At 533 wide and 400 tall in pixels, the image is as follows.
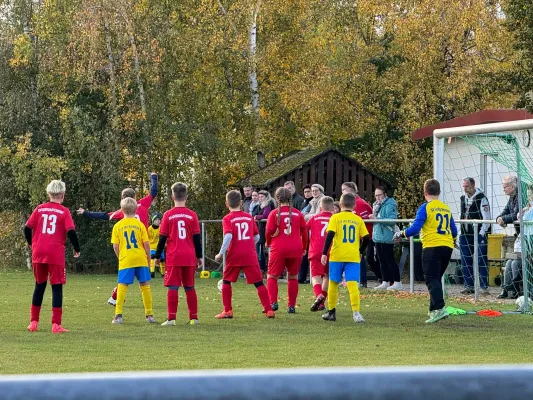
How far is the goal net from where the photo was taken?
1397 cm

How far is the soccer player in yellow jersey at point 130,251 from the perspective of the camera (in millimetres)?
12555

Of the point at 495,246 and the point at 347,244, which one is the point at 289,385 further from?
the point at 495,246

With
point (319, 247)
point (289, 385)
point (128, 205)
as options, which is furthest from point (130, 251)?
point (289, 385)

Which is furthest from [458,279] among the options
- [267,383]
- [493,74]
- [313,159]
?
[267,383]

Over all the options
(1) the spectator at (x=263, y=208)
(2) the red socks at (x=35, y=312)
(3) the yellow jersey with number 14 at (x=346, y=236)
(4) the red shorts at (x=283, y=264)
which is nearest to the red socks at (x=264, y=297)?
(4) the red shorts at (x=283, y=264)

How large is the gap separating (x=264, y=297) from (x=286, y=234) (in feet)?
3.25

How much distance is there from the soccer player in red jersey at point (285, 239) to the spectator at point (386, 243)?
5105 mm

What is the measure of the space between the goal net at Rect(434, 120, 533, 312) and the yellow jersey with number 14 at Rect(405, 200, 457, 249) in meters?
1.48

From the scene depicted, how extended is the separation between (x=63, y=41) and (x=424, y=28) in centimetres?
933

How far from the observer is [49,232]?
38.8 feet

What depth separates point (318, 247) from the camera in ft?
48.6

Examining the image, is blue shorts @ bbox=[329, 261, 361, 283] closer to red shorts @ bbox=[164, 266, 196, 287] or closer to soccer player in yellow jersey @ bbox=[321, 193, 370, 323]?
soccer player in yellow jersey @ bbox=[321, 193, 370, 323]

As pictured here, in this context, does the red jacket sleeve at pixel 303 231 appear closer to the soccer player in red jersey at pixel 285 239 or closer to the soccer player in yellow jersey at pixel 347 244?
the soccer player in red jersey at pixel 285 239

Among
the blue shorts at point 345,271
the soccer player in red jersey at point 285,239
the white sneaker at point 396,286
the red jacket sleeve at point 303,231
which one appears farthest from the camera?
the white sneaker at point 396,286
